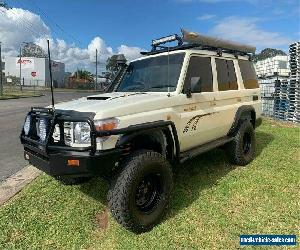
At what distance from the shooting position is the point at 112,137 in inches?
149

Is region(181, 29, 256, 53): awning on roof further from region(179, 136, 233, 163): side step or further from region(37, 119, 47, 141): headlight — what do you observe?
region(37, 119, 47, 141): headlight

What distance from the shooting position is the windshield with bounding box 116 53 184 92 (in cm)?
504

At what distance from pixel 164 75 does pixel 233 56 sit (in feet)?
6.78

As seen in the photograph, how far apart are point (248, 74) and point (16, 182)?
4816 mm

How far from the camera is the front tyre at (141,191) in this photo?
380 centimetres

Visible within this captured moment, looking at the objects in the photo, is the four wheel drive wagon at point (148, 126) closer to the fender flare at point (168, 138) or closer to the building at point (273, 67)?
the fender flare at point (168, 138)

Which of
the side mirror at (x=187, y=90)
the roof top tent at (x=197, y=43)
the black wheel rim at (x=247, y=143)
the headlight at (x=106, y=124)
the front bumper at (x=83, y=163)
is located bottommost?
the black wheel rim at (x=247, y=143)

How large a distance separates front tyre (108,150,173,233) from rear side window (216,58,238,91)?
90.4 inches

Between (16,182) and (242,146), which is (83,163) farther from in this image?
(242,146)

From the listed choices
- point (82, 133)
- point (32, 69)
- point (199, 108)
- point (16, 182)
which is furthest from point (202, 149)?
point (32, 69)

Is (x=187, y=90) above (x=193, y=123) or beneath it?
above

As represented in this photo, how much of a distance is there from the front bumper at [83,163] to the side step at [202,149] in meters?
1.29

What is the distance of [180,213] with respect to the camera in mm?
4410

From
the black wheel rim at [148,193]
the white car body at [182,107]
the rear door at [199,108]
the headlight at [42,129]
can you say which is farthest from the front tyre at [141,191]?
the headlight at [42,129]
